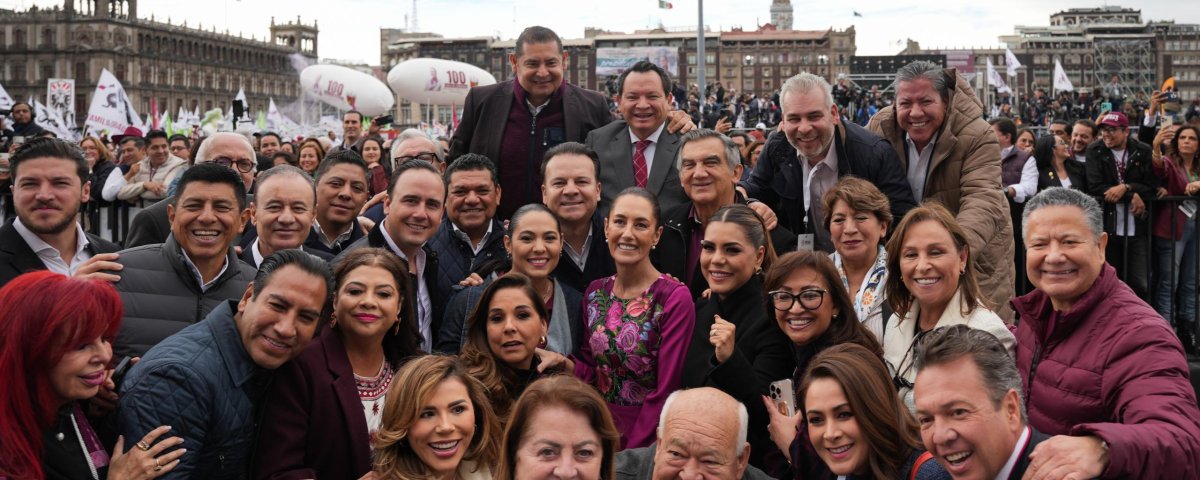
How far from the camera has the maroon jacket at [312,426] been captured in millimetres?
3885

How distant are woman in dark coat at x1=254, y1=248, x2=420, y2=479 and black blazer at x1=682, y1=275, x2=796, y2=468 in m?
1.20

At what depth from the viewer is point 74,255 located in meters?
4.73

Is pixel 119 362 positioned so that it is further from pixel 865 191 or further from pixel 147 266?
pixel 865 191

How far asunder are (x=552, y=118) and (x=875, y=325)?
2554mm

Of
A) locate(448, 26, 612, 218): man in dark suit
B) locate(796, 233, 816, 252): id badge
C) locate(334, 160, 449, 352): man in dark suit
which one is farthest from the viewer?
locate(448, 26, 612, 218): man in dark suit

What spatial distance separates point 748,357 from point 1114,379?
1.51 metres

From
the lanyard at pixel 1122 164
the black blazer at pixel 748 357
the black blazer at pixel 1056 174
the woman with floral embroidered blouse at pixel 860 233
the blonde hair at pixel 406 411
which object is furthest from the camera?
the black blazer at pixel 1056 174

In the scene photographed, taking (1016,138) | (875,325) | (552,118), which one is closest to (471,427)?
(875,325)

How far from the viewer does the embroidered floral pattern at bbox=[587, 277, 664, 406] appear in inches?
180

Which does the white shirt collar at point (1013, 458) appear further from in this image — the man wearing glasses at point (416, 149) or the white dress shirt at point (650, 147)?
the man wearing glasses at point (416, 149)

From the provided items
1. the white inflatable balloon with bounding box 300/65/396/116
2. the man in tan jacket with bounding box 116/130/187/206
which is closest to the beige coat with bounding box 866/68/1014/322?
the man in tan jacket with bounding box 116/130/187/206

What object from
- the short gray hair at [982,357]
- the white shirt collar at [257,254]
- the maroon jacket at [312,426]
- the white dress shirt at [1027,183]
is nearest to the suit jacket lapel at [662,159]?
the white shirt collar at [257,254]

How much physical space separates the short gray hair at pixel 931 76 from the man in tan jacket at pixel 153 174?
5765 mm

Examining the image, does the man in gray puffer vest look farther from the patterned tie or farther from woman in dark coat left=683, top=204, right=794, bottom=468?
the patterned tie
